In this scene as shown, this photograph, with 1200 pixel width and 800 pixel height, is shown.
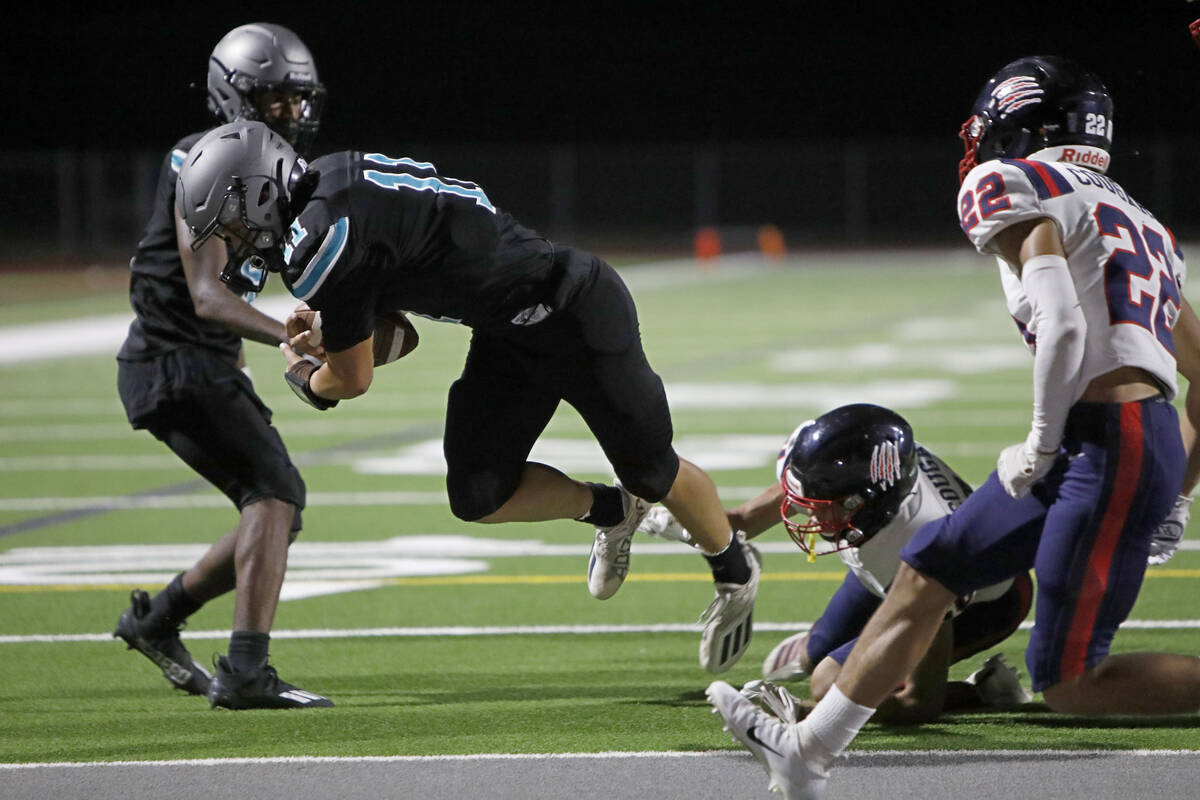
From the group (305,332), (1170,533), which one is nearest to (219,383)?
(305,332)

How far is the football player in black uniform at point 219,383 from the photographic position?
498cm

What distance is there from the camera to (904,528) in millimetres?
4559

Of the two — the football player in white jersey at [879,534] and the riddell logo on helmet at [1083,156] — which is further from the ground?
the riddell logo on helmet at [1083,156]

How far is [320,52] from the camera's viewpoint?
44969mm

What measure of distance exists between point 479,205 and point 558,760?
1.45m

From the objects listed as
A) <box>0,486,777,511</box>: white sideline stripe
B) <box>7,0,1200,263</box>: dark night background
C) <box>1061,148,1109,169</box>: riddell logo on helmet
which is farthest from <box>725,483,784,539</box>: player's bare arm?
<box>7,0,1200,263</box>: dark night background

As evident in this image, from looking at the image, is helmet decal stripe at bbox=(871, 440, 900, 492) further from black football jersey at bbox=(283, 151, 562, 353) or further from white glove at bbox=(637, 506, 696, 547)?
white glove at bbox=(637, 506, 696, 547)

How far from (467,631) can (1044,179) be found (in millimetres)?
2801

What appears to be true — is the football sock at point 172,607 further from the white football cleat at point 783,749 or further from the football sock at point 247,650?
the white football cleat at point 783,749

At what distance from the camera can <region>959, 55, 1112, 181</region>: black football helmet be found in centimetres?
419

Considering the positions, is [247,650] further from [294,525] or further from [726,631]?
[726,631]

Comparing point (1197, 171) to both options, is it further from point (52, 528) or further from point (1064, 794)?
point (1064, 794)

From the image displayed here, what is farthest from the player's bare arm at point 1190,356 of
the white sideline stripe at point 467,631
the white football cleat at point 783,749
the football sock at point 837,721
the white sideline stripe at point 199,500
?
the white sideline stripe at point 199,500

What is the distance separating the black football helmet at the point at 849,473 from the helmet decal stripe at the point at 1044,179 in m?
0.81
